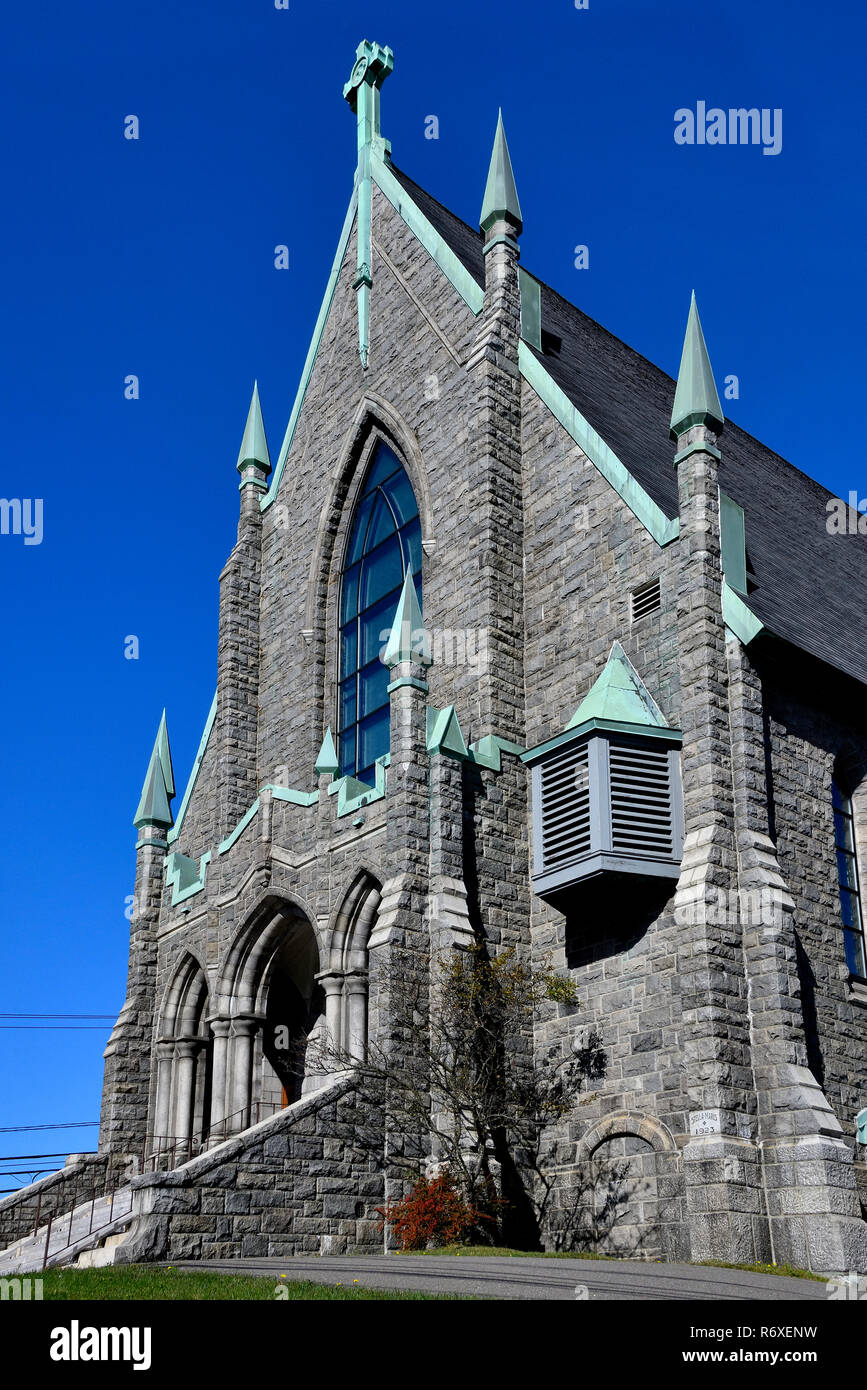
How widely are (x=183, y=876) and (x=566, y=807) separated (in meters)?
9.03

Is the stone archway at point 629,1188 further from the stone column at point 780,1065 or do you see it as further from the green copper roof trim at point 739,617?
the green copper roof trim at point 739,617

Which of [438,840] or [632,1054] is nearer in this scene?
[632,1054]

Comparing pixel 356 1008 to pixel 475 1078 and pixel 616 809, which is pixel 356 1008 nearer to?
pixel 475 1078

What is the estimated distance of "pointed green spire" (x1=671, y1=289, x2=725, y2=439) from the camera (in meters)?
18.3

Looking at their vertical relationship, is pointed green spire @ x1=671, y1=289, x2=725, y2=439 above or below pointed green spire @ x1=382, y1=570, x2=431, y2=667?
above

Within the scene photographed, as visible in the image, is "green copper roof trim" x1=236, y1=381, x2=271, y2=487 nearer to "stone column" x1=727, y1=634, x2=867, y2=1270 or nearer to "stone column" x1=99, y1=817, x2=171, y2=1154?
"stone column" x1=99, y1=817, x2=171, y2=1154

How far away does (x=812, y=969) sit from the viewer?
17.3 m

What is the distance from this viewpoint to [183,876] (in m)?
24.4

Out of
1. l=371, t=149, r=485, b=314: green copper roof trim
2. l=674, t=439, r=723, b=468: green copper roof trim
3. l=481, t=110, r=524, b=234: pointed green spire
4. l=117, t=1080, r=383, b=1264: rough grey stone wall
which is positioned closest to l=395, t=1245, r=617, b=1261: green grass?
l=117, t=1080, r=383, b=1264: rough grey stone wall

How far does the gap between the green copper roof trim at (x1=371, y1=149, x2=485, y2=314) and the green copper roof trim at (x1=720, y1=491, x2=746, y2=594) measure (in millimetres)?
6564
